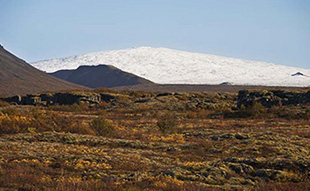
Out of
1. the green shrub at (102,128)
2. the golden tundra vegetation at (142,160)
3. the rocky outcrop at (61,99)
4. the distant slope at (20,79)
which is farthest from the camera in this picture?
the distant slope at (20,79)

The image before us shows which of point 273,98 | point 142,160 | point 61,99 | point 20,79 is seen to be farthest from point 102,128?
point 20,79

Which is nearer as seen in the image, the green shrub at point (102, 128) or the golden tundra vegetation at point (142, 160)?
the golden tundra vegetation at point (142, 160)

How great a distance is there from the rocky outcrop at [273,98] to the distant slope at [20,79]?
3340 inches

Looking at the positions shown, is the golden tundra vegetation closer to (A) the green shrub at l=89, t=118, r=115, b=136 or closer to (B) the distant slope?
(A) the green shrub at l=89, t=118, r=115, b=136

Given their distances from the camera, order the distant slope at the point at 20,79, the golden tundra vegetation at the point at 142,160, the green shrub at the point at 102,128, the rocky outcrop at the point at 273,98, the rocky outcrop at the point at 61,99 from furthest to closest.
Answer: the distant slope at the point at 20,79
the rocky outcrop at the point at 61,99
the rocky outcrop at the point at 273,98
the green shrub at the point at 102,128
the golden tundra vegetation at the point at 142,160

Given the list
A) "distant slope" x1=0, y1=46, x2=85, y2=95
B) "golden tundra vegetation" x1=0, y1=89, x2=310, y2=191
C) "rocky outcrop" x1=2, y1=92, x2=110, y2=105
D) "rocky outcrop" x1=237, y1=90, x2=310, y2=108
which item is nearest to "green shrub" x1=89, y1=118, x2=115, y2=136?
"golden tundra vegetation" x1=0, y1=89, x2=310, y2=191

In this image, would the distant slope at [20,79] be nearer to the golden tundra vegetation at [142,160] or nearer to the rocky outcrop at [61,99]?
the rocky outcrop at [61,99]

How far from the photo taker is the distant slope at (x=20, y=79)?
5145 inches

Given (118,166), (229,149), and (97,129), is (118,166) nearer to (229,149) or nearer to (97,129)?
(229,149)

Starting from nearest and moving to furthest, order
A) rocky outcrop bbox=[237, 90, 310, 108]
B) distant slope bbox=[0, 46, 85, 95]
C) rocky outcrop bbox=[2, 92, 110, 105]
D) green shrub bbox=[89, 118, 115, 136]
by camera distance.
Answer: green shrub bbox=[89, 118, 115, 136] → rocky outcrop bbox=[237, 90, 310, 108] → rocky outcrop bbox=[2, 92, 110, 105] → distant slope bbox=[0, 46, 85, 95]

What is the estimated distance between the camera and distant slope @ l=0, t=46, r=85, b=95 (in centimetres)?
13069

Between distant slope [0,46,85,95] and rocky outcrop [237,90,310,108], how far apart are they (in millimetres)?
84837

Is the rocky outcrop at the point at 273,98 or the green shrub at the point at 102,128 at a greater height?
the rocky outcrop at the point at 273,98

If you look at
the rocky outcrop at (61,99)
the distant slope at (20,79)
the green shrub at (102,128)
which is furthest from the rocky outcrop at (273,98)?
the distant slope at (20,79)
